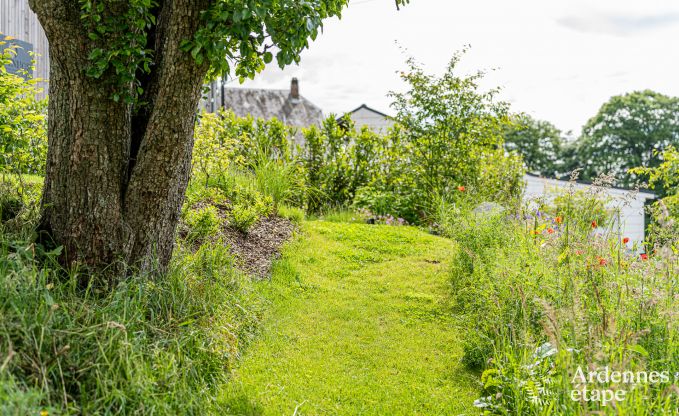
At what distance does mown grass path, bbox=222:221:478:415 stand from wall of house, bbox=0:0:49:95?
24.4 feet

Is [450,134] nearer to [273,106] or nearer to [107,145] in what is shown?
[107,145]

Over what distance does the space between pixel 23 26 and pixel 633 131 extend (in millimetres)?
37051

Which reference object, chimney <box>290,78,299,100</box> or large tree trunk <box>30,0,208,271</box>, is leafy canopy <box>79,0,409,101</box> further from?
chimney <box>290,78,299,100</box>

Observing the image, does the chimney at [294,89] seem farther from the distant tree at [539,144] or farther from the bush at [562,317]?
the bush at [562,317]

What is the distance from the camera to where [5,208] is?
4238 millimetres

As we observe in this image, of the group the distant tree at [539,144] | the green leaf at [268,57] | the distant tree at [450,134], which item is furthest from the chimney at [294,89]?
the green leaf at [268,57]

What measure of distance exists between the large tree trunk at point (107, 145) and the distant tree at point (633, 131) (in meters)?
38.0

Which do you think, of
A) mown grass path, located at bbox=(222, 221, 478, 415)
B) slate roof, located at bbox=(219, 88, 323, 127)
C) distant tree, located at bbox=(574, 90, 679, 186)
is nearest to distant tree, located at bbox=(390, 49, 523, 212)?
mown grass path, located at bbox=(222, 221, 478, 415)

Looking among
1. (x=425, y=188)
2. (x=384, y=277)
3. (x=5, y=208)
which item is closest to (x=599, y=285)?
(x=384, y=277)

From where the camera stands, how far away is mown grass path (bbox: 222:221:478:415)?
3.62 m

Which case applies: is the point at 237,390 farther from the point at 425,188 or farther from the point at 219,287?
the point at 425,188

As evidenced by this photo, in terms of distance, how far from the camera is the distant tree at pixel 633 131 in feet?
123

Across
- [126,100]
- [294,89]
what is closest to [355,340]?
[126,100]

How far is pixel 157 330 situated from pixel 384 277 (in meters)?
3.32
